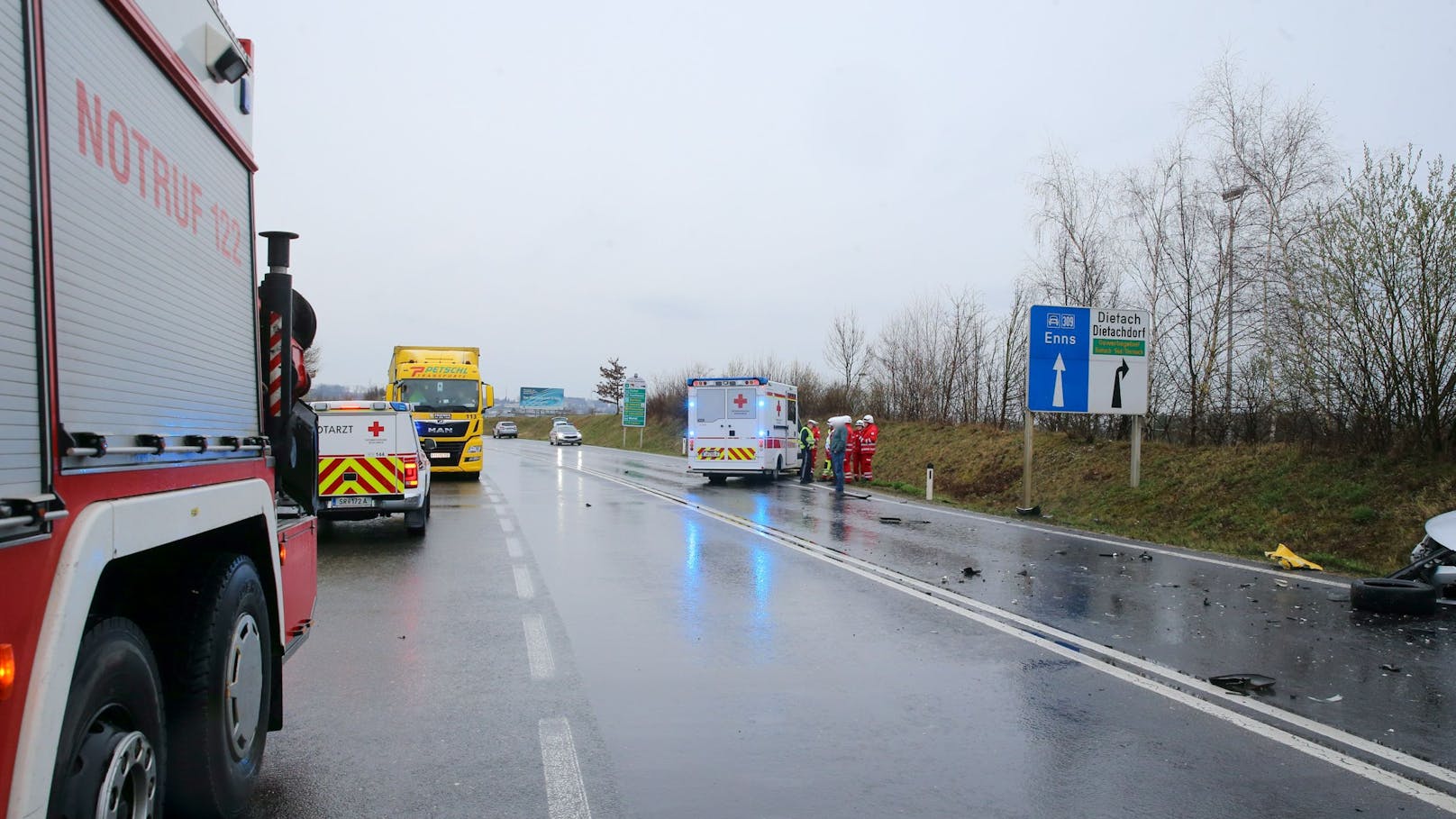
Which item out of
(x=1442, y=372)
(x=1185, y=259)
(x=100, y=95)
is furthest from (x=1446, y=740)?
(x=1185, y=259)

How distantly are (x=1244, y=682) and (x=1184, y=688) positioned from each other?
0.47 metres

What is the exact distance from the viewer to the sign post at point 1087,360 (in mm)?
17609

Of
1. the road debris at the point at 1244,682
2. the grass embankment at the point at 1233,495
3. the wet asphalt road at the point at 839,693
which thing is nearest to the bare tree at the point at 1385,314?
the grass embankment at the point at 1233,495

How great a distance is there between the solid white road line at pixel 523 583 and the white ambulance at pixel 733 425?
14360 mm

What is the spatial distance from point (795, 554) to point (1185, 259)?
50.1ft

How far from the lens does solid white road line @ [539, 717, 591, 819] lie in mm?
4066

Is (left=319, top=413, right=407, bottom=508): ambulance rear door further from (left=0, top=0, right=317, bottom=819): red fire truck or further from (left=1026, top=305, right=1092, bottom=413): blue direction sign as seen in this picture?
(left=1026, top=305, right=1092, bottom=413): blue direction sign

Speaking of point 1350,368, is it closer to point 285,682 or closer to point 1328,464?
point 1328,464

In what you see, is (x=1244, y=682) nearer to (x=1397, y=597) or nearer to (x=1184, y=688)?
(x=1184, y=688)

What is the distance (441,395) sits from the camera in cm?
Result: 2553

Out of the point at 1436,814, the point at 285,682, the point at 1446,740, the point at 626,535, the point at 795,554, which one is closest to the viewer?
→ the point at 1436,814

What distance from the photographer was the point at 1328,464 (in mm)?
15898

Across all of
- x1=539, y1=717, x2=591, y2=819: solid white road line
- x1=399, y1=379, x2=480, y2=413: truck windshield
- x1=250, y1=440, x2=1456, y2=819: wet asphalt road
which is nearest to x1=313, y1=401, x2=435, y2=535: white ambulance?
x1=250, y1=440, x2=1456, y2=819: wet asphalt road

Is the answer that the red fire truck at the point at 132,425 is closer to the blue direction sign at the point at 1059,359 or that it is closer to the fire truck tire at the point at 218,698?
the fire truck tire at the point at 218,698
